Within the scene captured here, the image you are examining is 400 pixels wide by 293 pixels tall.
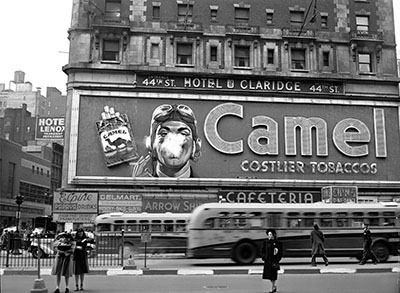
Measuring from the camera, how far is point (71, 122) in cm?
3769

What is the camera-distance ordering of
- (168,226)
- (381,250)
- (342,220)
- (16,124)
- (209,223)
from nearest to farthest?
(209,223)
(381,250)
(342,220)
(168,226)
(16,124)

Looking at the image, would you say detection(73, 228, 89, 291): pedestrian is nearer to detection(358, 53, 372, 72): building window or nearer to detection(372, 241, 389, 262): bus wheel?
detection(372, 241, 389, 262): bus wheel

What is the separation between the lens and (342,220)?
24.8m

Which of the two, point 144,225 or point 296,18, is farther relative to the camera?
point 296,18

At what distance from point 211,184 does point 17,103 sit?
105 m

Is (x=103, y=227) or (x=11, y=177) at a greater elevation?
(x=11, y=177)

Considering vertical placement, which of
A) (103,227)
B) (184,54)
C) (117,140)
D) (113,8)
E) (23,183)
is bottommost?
(103,227)

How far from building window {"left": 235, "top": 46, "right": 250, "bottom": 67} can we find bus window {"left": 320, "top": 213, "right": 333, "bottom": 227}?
18.8 m

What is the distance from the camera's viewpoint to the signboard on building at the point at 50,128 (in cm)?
9381

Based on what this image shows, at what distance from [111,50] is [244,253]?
886 inches

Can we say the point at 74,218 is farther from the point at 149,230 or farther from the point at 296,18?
the point at 296,18

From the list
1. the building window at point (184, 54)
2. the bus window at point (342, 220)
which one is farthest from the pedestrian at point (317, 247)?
the building window at point (184, 54)

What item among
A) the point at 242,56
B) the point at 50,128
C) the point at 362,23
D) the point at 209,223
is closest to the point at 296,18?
the point at 362,23

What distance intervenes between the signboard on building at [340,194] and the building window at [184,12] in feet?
58.1
